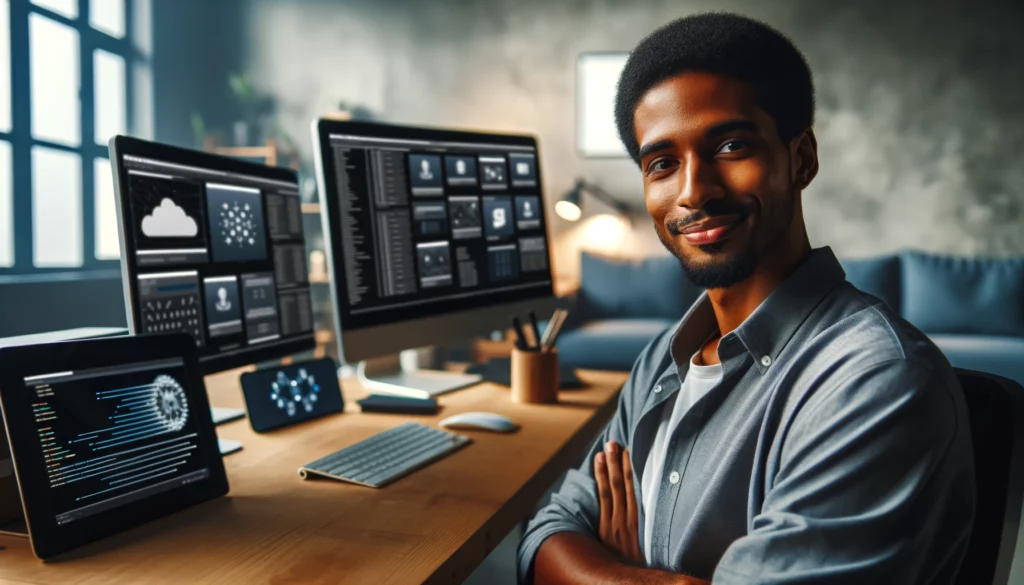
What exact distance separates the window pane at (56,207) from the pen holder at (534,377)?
13.4 feet

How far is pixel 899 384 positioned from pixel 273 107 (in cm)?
575

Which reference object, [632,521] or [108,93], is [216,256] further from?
[108,93]

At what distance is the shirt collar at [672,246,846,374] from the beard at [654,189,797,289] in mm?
47

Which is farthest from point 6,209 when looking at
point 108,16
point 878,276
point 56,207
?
point 878,276

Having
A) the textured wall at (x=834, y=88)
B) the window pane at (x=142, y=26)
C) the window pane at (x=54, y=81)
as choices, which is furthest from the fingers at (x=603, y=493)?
the window pane at (x=142, y=26)

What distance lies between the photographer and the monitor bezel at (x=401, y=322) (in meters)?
1.39

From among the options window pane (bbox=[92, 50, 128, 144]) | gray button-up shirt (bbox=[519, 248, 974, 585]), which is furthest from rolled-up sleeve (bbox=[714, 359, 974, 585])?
window pane (bbox=[92, 50, 128, 144])

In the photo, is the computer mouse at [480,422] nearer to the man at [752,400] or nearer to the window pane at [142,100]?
the man at [752,400]

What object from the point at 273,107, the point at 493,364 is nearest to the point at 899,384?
the point at 493,364

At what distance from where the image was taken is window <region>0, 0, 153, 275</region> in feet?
14.1

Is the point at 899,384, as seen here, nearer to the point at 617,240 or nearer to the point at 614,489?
the point at 614,489

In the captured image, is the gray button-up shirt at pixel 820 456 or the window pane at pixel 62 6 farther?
the window pane at pixel 62 6

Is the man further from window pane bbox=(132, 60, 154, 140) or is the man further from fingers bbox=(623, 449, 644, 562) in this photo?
window pane bbox=(132, 60, 154, 140)

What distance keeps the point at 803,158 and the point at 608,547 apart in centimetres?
55
